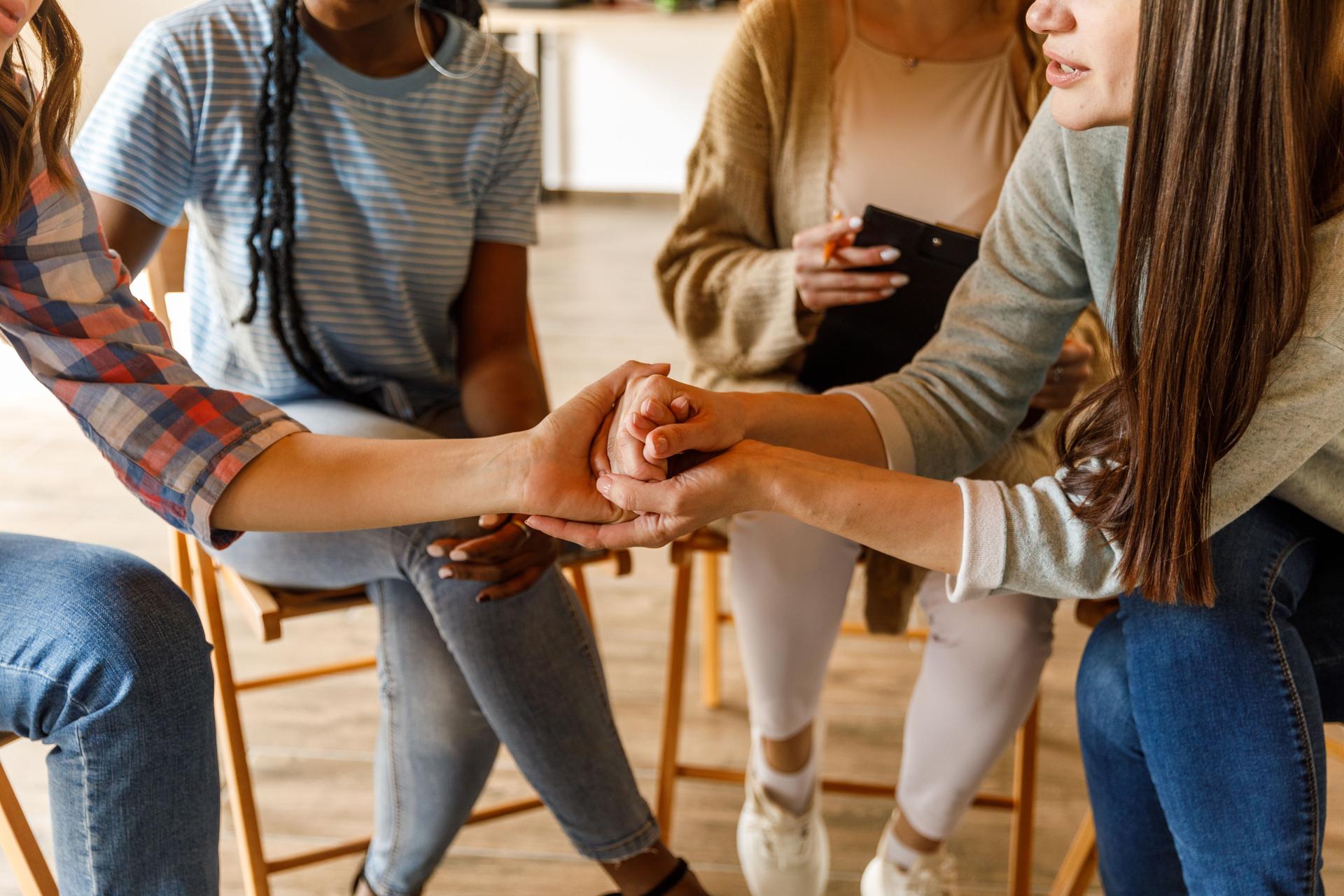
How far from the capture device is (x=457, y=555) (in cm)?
106

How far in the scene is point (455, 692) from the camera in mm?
1141

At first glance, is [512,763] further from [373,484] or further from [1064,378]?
[1064,378]

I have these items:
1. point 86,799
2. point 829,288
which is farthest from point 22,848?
point 829,288

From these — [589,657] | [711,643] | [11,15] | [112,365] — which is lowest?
[711,643]


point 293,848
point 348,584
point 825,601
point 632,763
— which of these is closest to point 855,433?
point 825,601

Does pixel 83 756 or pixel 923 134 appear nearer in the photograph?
pixel 83 756

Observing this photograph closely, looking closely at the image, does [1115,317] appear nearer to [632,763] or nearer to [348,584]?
[348,584]

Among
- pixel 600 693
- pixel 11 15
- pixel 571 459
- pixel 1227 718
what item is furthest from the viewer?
pixel 600 693

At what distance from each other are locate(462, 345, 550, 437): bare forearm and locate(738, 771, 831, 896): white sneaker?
0.47m

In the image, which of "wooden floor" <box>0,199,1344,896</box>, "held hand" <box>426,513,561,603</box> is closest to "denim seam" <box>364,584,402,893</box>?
"held hand" <box>426,513,561,603</box>

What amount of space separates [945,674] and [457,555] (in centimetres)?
50

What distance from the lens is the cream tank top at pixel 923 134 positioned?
4.24 feet

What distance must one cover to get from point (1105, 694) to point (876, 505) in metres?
0.28

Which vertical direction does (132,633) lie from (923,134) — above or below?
below
